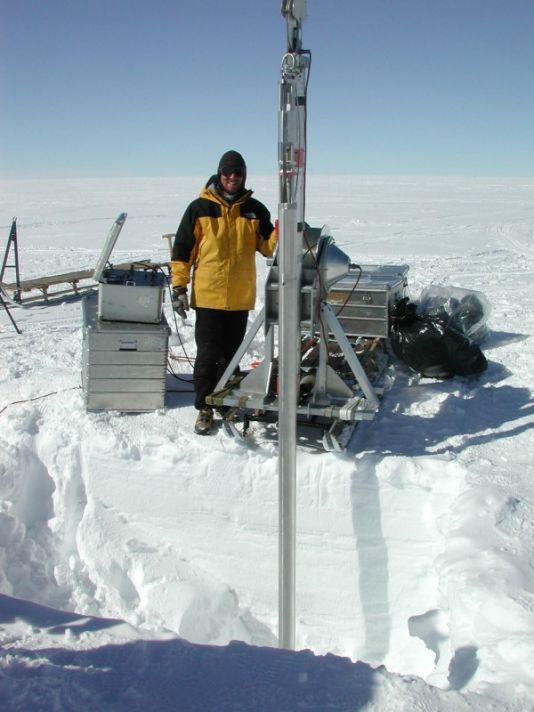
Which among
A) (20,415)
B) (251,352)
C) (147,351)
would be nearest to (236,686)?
(147,351)

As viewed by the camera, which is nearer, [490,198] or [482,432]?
[482,432]

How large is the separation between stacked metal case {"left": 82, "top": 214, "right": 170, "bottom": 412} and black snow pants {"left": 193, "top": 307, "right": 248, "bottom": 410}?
27 cm

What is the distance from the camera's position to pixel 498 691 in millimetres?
2197

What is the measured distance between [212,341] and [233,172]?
3.63 feet

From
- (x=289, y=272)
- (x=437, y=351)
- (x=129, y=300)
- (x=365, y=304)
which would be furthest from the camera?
(x=365, y=304)

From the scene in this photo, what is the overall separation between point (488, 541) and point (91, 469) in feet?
8.20

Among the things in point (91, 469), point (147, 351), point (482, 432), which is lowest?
point (91, 469)

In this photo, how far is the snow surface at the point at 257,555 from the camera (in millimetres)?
2234

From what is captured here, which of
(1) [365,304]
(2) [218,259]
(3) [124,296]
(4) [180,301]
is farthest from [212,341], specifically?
(1) [365,304]

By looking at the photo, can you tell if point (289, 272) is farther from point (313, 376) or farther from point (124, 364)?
point (124, 364)

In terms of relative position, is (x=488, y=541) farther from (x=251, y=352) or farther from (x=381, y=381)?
(x=251, y=352)

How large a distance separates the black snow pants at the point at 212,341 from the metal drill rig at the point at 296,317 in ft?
0.67

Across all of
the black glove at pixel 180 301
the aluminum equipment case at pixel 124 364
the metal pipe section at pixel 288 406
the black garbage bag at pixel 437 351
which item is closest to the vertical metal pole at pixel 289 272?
the metal pipe section at pixel 288 406

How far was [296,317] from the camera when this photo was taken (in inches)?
128
